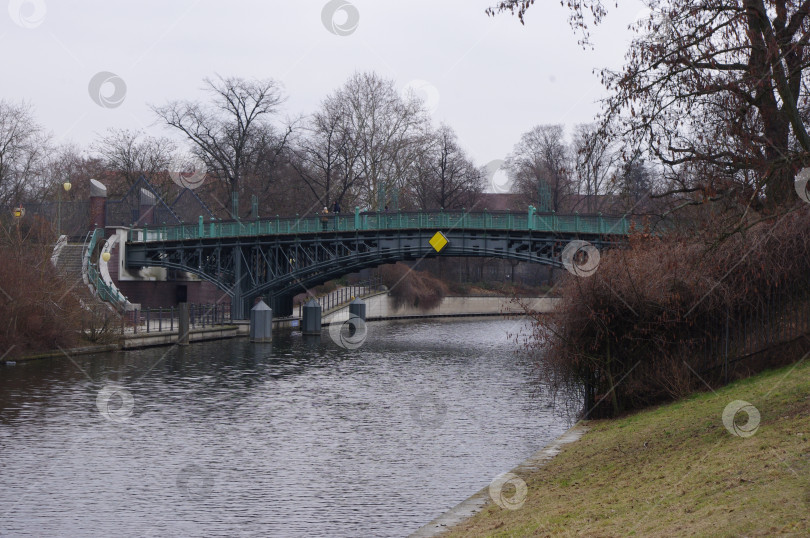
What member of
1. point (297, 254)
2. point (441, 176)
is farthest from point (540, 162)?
point (297, 254)

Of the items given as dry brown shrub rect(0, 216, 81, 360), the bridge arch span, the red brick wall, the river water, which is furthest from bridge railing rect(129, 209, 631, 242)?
dry brown shrub rect(0, 216, 81, 360)

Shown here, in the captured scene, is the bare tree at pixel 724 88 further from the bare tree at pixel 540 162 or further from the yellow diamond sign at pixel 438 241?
the bare tree at pixel 540 162

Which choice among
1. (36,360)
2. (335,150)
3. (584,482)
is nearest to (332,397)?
(36,360)

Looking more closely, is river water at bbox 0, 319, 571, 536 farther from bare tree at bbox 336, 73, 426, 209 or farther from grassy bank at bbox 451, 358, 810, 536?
bare tree at bbox 336, 73, 426, 209

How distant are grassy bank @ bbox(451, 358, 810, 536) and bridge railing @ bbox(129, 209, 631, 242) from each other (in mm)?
24898

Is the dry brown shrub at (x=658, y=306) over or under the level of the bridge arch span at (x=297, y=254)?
under

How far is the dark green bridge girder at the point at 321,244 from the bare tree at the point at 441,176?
67.2ft

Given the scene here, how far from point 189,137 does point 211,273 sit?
58.1 feet

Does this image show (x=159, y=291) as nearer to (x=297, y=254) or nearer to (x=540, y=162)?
(x=297, y=254)

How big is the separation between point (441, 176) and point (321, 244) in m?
27.2

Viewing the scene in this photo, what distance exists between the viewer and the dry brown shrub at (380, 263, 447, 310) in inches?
2835

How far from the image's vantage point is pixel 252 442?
19.4m

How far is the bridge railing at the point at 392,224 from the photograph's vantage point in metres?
44.3

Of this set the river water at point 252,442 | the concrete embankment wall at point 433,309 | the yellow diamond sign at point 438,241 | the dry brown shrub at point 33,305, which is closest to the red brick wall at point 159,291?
the concrete embankment wall at point 433,309
